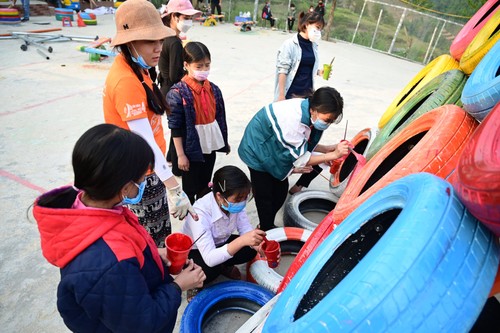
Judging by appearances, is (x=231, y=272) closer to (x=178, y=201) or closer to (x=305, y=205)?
(x=178, y=201)

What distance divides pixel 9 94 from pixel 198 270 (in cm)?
615

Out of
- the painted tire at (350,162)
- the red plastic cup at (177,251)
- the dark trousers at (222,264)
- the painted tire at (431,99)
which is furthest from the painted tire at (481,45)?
the red plastic cup at (177,251)

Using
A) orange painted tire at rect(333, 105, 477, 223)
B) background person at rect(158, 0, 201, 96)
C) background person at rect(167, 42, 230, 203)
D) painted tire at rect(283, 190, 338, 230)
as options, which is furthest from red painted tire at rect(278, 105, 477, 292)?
background person at rect(158, 0, 201, 96)

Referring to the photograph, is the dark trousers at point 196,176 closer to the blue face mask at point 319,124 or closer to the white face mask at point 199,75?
the white face mask at point 199,75

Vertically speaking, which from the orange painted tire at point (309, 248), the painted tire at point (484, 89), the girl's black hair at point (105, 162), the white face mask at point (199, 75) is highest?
the painted tire at point (484, 89)

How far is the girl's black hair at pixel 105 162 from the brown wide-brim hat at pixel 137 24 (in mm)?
855

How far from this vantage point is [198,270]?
1.56 meters

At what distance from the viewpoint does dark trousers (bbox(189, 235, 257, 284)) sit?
2365 mm

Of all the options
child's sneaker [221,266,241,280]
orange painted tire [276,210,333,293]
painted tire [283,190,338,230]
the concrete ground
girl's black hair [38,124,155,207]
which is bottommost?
the concrete ground

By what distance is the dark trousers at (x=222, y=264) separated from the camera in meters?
2.37

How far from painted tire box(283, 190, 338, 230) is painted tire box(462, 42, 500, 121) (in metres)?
1.66

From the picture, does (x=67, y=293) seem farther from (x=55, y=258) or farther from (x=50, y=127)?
(x=50, y=127)

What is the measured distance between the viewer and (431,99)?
2520 millimetres

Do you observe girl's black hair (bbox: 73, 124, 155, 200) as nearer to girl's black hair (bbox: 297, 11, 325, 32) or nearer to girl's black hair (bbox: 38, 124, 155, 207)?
girl's black hair (bbox: 38, 124, 155, 207)
